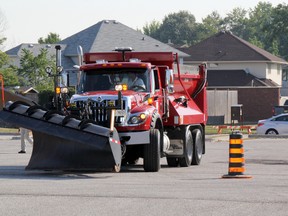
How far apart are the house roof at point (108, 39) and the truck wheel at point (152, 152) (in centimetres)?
6178

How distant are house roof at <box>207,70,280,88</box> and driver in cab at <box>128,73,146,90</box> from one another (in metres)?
64.6

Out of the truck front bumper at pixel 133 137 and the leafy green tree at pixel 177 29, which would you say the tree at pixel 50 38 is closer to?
the leafy green tree at pixel 177 29

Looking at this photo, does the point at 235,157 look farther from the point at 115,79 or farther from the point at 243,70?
the point at 243,70

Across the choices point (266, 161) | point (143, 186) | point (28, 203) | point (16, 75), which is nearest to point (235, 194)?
point (143, 186)

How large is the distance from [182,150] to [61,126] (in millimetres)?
4750

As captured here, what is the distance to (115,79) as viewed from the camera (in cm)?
2209

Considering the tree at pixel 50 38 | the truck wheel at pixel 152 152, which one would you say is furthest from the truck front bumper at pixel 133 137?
the tree at pixel 50 38

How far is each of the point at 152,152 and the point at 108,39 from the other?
2574 inches

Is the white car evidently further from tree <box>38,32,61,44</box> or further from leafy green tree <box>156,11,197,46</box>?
leafy green tree <box>156,11,197,46</box>

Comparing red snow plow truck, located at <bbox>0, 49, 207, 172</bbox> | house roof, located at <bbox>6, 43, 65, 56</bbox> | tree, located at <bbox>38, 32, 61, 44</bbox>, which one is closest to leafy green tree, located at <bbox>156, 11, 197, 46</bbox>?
tree, located at <bbox>38, 32, 61, 44</bbox>

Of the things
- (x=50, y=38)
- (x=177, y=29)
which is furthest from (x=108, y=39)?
(x=177, y=29)

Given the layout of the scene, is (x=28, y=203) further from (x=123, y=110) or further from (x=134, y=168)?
(x=134, y=168)

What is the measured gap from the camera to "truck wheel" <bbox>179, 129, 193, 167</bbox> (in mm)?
23672

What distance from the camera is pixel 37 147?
2062 centimetres
